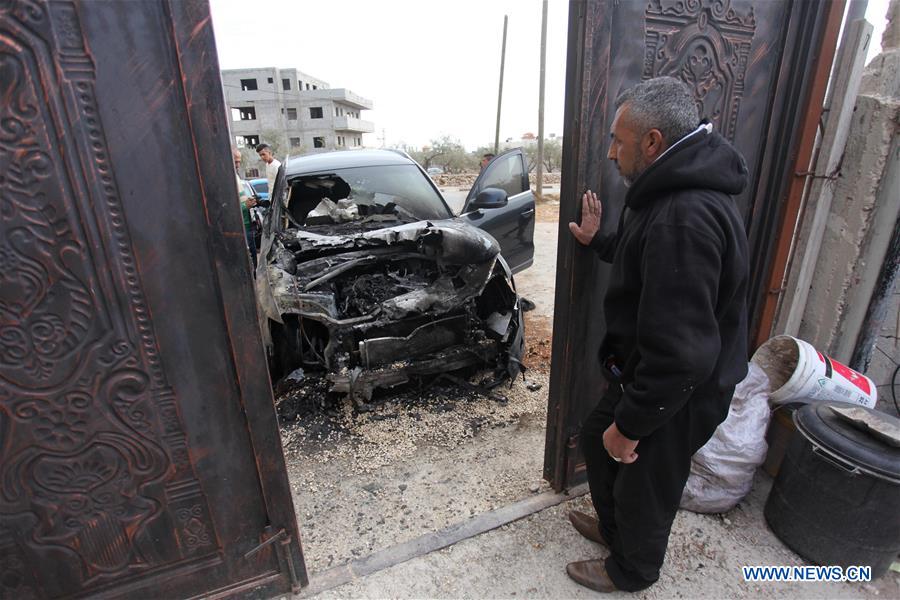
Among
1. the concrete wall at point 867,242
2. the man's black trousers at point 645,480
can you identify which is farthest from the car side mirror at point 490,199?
the man's black trousers at point 645,480

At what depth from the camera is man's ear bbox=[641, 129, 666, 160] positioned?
133 centimetres

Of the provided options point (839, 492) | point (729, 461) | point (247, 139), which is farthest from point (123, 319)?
point (247, 139)

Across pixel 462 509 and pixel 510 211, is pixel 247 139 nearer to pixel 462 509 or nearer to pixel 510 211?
pixel 510 211

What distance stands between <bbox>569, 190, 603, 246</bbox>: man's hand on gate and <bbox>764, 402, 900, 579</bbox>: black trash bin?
4.21 ft

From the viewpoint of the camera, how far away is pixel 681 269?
3.91ft

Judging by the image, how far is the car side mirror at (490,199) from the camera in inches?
151

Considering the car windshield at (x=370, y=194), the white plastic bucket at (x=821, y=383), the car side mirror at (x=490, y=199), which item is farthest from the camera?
the car windshield at (x=370, y=194)

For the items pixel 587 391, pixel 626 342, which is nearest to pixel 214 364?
pixel 626 342

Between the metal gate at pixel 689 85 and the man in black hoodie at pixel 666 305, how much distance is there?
36cm

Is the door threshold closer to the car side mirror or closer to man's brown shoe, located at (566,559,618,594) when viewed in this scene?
man's brown shoe, located at (566,559,618,594)

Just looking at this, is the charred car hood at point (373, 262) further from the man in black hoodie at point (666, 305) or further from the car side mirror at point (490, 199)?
the man in black hoodie at point (666, 305)

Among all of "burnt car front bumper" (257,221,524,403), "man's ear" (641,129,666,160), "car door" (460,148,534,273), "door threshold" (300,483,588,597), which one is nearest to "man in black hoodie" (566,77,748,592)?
"man's ear" (641,129,666,160)

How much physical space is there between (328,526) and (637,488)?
1530 millimetres

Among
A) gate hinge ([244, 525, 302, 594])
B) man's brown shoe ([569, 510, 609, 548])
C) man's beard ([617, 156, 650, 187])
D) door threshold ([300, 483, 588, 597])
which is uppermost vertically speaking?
man's beard ([617, 156, 650, 187])
